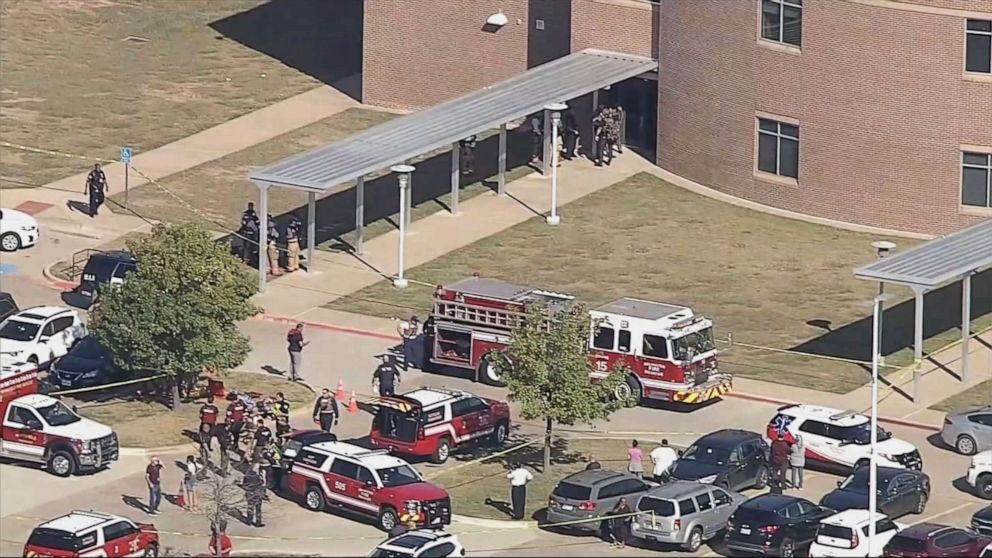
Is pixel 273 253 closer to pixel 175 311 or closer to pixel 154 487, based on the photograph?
pixel 175 311

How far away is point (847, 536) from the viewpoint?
53562mm

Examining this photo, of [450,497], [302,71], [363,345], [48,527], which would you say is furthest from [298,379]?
[302,71]

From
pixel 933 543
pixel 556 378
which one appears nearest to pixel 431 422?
pixel 556 378

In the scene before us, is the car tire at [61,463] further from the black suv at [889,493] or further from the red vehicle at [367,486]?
the black suv at [889,493]

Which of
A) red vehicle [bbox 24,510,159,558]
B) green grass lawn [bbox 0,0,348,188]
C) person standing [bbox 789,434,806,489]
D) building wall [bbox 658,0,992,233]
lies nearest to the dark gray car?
→ person standing [bbox 789,434,806,489]

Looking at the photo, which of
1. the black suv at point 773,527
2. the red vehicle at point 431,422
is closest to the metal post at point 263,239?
the red vehicle at point 431,422

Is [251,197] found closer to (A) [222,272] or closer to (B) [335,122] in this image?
(B) [335,122]

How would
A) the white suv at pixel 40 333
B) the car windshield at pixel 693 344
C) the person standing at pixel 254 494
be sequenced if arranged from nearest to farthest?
the person standing at pixel 254 494, the car windshield at pixel 693 344, the white suv at pixel 40 333

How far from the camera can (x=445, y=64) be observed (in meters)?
86.9

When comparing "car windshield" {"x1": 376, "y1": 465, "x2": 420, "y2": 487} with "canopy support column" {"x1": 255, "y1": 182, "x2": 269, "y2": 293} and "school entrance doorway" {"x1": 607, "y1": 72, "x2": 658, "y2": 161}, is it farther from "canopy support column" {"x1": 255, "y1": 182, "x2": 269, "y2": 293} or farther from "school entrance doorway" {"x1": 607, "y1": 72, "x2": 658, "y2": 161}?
"school entrance doorway" {"x1": 607, "y1": 72, "x2": 658, "y2": 161}

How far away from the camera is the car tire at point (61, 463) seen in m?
59.0

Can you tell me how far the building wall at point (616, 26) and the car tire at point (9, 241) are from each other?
59.0 feet

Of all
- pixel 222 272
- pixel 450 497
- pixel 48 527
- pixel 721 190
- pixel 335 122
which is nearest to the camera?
pixel 48 527

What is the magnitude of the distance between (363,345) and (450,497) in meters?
10.4
